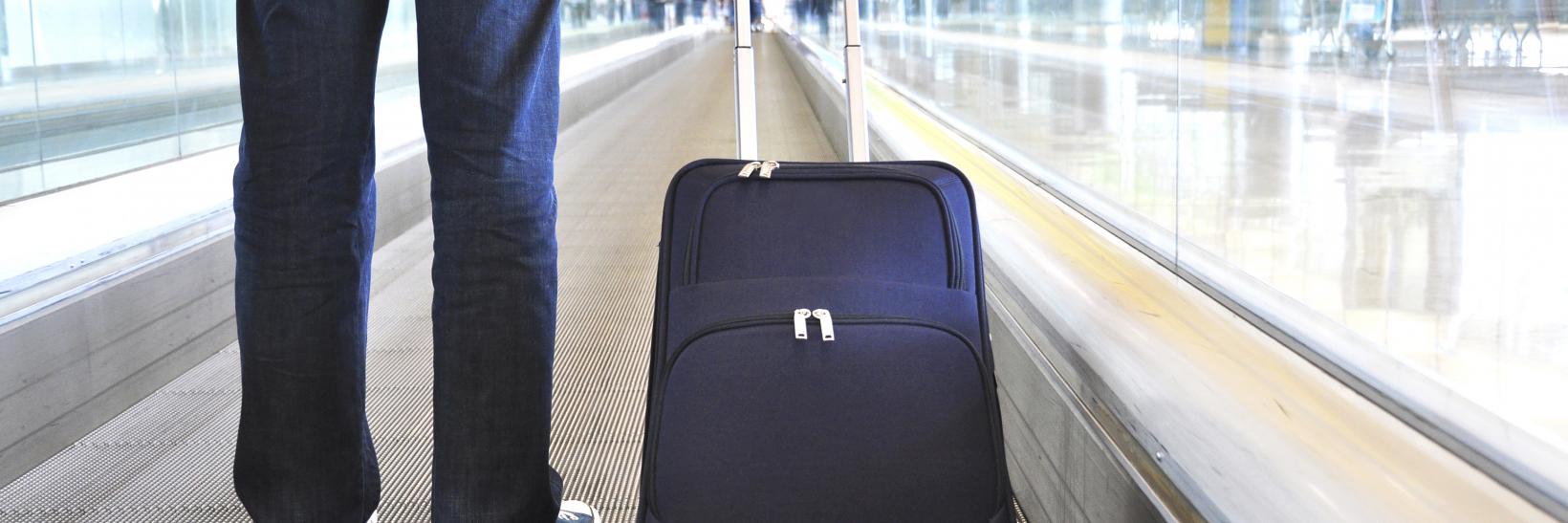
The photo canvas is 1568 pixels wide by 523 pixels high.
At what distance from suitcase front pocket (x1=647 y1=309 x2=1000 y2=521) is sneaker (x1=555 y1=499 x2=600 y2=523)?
0.28 meters

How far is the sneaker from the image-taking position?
1440mm

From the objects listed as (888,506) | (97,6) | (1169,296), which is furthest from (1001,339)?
(97,6)

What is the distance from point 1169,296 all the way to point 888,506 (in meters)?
0.41

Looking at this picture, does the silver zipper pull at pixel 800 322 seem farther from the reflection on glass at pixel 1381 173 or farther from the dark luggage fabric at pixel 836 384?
the reflection on glass at pixel 1381 173

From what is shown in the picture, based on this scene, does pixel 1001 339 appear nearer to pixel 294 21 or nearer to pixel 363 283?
pixel 363 283

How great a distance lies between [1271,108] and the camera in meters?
1.11

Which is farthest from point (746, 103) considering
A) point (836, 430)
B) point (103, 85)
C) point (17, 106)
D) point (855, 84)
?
point (103, 85)

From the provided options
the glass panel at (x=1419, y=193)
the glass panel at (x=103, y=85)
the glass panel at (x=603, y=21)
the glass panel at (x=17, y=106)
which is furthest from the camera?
the glass panel at (x=603, y=21)

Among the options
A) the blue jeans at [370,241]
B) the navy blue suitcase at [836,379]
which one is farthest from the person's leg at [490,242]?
the navy blue suitcase at [836,379]

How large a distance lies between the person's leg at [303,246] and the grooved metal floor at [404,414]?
0.30m

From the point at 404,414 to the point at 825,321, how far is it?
1.02 m

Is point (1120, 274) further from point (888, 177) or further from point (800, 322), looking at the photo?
point (800, 322)

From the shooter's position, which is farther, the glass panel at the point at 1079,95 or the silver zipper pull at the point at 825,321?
the glass panel at the point at 1079,95

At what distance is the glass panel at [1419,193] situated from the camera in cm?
68
